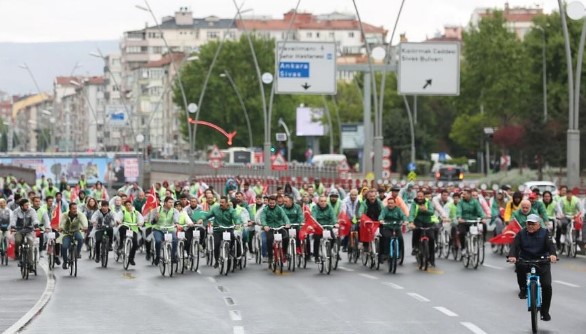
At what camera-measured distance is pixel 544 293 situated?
1877 cm

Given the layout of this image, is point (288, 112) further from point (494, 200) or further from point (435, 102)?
point (494, 200)

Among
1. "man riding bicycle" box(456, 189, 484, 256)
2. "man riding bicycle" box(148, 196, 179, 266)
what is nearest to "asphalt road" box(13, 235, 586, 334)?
Result: "man riding bicycle" box(148, 196, 179, 266)

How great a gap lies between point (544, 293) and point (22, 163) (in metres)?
79.3

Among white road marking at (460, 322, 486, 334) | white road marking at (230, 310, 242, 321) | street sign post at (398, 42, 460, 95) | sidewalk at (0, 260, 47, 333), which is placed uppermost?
street sign post at (398, 42, 460, 95)

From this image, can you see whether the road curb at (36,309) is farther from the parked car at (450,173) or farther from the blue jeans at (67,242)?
the parked car at (450,173)

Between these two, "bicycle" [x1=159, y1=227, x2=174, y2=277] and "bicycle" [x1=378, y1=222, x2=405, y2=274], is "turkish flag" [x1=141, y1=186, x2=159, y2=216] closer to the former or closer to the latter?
"bicycle" [x1=159, y1=227, x2=174, y2=277]

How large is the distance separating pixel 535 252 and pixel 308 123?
11843 centimetres

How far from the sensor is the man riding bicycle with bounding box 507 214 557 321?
61.5 ft

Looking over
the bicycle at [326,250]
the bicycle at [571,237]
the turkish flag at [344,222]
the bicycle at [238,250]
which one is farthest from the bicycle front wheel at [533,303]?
the bicycle at [571,237]

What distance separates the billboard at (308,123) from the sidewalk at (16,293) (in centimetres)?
10200

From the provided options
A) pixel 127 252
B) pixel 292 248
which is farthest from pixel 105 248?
pixel 292 248

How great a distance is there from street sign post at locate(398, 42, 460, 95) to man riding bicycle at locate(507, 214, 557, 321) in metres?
36.8

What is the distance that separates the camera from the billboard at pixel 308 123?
13650cm

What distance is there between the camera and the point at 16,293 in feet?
85.5
